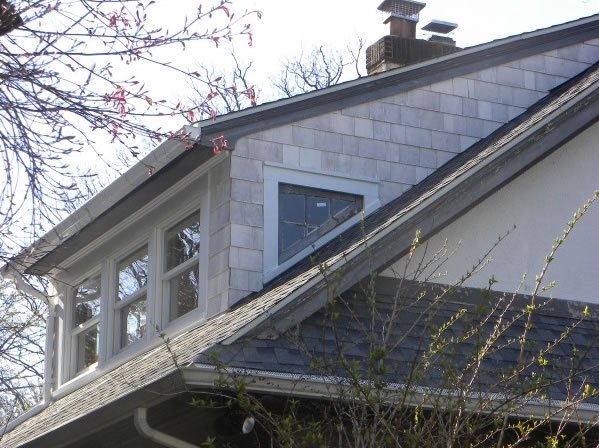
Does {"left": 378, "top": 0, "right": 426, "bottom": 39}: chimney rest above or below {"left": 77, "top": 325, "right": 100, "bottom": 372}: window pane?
above

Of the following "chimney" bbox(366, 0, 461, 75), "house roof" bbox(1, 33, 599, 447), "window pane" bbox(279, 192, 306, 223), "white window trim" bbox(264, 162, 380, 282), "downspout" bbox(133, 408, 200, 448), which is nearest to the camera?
"downspout" bbox(133, 408, 200, 448)

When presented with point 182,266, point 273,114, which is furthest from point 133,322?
point 273,114

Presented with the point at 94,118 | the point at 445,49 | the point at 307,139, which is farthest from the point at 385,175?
the point at 94,118

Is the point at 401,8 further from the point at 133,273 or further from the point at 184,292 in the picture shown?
the point at 184,292

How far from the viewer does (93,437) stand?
977 centimetres

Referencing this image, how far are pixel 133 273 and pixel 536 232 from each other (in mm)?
4364

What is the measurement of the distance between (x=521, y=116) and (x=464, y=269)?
8.76ft

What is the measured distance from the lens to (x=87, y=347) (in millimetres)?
13203

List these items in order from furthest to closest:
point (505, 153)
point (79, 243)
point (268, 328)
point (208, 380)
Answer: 1. point (79, 243)
2. point (505, 153)
3. point (268, 328)
4. point (208, 380)

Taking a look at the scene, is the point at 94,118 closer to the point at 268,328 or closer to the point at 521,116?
the point at 268,328

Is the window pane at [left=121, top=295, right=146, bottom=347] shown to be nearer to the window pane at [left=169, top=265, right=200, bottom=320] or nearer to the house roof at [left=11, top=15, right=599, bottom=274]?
the window pane at [left=169, top=265, right=200, bottom=320]

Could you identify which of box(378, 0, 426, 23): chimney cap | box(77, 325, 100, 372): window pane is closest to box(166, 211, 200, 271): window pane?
box(77, 325, 100, 372): window pane

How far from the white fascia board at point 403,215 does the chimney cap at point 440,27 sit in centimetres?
352

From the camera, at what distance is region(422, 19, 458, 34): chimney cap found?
13258mm
